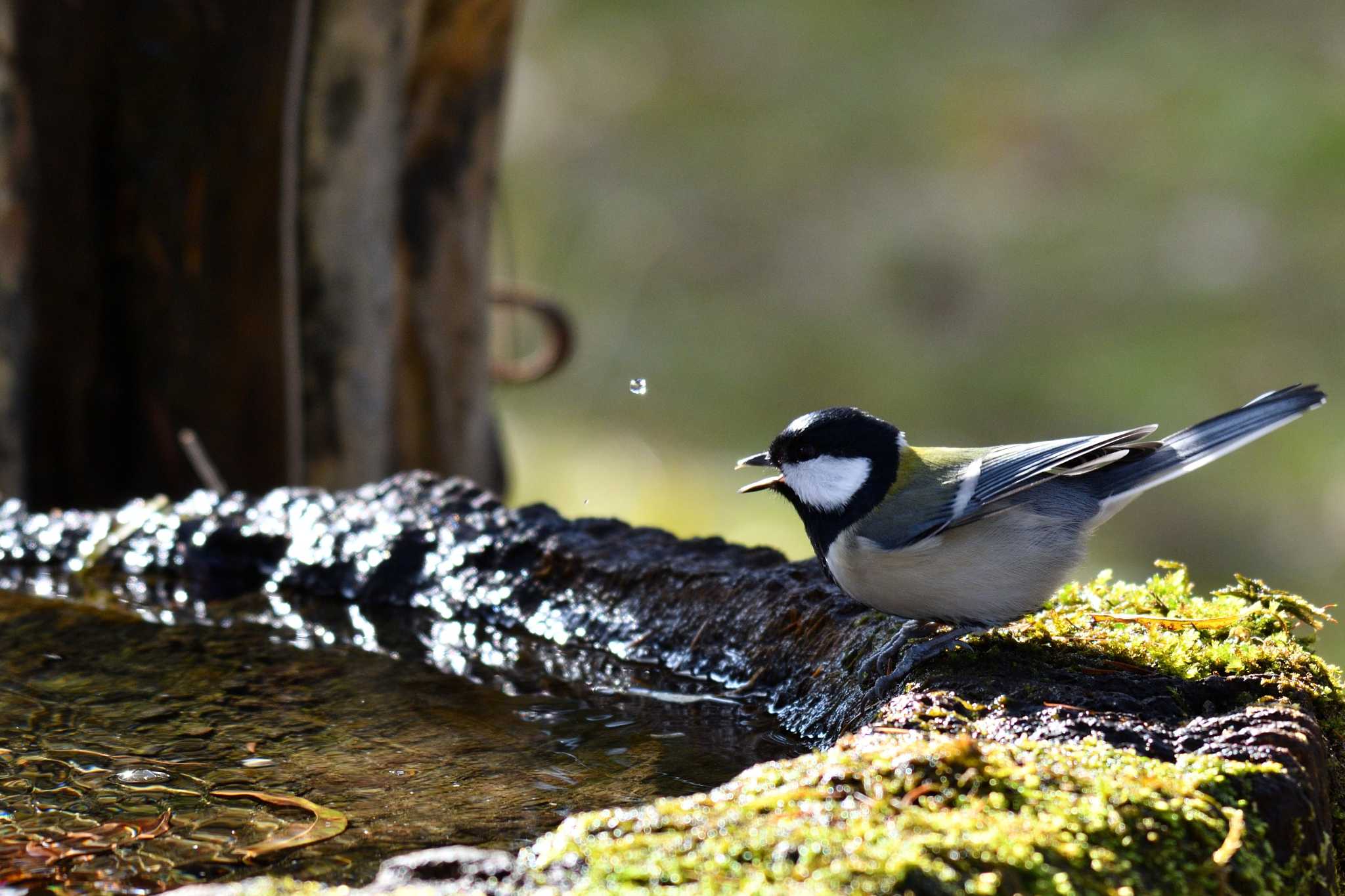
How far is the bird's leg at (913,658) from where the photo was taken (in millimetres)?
2443

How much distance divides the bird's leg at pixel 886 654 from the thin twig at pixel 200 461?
2467mm

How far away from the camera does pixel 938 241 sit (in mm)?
12797

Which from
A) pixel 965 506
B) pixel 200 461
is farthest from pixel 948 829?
pixel 200 461

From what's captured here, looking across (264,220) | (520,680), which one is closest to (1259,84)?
(264,220)

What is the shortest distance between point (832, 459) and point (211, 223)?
270 cm

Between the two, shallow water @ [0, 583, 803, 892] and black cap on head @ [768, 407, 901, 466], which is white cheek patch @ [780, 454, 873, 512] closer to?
black cap on head @ [768, 407, 901, 466]

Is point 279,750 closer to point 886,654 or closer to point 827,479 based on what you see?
point 886,654

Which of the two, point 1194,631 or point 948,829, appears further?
point 1194,631

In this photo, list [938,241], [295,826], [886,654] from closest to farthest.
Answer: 1. [295,826]
2. [886,654]
3. [938,241]

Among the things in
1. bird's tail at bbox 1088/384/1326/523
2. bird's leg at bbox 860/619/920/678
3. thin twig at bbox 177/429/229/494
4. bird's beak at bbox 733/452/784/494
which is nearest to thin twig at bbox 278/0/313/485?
thin twig at bbox 177/429/229/494

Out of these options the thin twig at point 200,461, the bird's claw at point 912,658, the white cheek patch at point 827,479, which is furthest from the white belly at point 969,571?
the thin twig at point 200,461

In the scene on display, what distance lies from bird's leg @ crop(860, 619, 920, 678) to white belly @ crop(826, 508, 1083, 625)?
5cm

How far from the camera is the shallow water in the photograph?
1995 millimetres

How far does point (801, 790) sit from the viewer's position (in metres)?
1.74
